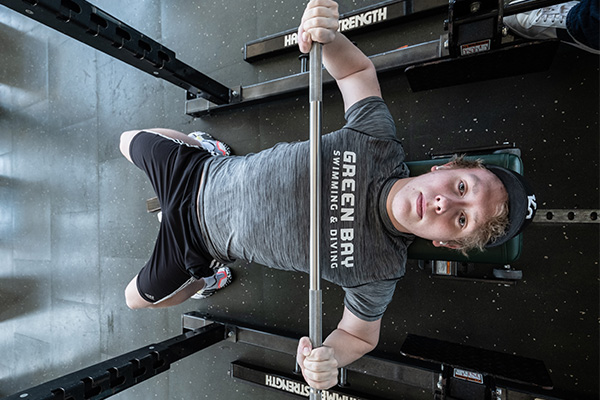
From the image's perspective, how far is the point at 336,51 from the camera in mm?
→ 1284

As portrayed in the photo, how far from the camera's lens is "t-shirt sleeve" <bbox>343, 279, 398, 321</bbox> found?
4.17ft

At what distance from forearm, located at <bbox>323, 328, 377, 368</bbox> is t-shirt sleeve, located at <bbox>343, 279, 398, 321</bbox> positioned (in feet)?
0.31

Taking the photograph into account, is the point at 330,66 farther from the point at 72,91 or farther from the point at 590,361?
the point at 72,91

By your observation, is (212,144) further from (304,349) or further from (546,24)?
(546,24)

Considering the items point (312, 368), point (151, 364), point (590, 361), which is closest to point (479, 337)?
point (590, 361)

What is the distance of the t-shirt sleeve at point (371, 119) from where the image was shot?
4.17 feet

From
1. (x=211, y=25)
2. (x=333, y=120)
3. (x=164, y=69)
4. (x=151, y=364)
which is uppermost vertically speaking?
(x=211, y=25)

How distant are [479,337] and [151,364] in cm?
159

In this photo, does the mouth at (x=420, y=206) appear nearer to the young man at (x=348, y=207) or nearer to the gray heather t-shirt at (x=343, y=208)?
the young man at (x=348, y=207)

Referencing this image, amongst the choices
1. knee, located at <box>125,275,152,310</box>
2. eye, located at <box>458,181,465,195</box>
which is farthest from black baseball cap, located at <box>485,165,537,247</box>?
knee, located at <box>125,275,152,310</box>

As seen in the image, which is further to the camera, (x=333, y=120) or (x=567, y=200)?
(x=333, y=120)

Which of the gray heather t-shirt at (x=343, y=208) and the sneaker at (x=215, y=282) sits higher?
the gray heather t-shirt at (x=343, y=208)

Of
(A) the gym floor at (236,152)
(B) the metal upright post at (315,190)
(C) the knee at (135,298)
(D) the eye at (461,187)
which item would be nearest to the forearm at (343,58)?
(B) the metal upright post at (315,190)

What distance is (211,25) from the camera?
85.6 inches
